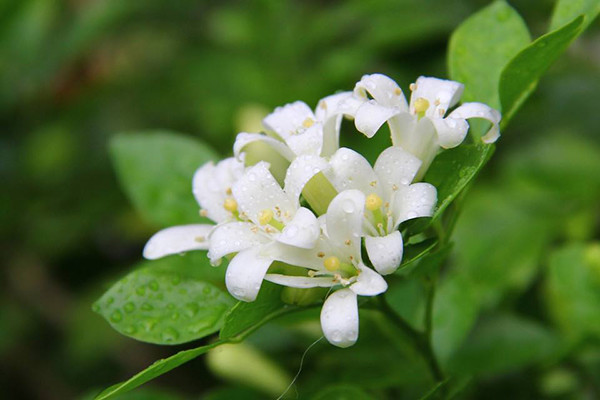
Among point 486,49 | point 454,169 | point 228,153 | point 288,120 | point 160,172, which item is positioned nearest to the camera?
point 454,169

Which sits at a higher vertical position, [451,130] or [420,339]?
[451,130]

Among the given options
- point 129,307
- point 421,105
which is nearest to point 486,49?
point 421,105

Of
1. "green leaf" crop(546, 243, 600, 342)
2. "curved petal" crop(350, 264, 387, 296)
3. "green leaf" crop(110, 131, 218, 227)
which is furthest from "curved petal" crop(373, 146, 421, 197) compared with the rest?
"green leaf" crop(546, 243, 600, 342)

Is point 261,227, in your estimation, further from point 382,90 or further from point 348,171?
point 382,90

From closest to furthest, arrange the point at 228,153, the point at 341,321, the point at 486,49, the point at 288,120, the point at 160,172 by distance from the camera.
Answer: the point at 341,321 < the point at 288,120 < the point at 486,49 < the point at 160,172 < the point at 228,153

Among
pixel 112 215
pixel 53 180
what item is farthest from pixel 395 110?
pixel 53 180

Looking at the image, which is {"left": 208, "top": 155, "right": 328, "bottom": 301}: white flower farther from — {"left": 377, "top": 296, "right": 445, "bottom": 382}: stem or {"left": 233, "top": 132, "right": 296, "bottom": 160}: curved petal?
{"left": 377, "top": 296, "right": 445, "bottom": 382}: stem
